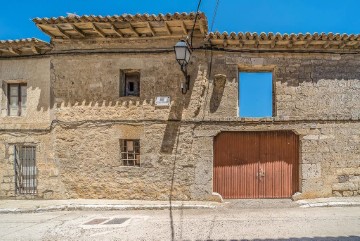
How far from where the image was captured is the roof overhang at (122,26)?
6.58 metres

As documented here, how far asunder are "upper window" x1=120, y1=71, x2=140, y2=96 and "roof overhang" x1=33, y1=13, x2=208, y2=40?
1.07 meters

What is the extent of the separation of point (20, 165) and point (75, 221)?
11.1 feet

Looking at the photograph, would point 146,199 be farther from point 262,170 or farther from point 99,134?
point 262,170

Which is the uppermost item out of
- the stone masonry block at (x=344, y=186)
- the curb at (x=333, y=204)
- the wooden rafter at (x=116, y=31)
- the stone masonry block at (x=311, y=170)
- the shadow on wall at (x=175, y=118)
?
the wooden rafter at (x=116, y=31)

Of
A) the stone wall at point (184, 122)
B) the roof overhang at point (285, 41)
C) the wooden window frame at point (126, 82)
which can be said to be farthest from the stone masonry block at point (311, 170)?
the wooden window frame at point (126, 82)

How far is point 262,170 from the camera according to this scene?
23.8 ft

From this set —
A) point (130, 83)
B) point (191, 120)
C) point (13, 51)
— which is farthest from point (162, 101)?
point (13, 51)

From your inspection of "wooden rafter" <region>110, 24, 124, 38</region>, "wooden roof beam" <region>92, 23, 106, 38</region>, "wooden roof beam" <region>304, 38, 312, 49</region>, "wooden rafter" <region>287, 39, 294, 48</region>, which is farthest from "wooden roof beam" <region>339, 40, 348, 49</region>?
"wooden roof beam" <region>92, 23, 106, 38</region>

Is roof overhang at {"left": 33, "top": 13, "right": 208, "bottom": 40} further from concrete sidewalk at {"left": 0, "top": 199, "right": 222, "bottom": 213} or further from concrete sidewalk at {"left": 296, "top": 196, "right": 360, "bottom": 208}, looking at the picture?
concrete sidewalk at {"left": 296, "top": 196, "right": 360, "bottom": 208}

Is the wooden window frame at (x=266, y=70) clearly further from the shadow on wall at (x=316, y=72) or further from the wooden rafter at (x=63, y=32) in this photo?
the wooden rafter at (x=63, y=32)

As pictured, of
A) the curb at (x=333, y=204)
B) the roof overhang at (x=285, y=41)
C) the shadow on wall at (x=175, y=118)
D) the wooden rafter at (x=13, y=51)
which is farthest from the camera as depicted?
the wooden rafter at (x=13, y=51)

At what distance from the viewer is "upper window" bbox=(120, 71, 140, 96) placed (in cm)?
762

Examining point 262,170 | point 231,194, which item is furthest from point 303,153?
point 231,194

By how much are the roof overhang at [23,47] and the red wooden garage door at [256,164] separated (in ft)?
18.8
